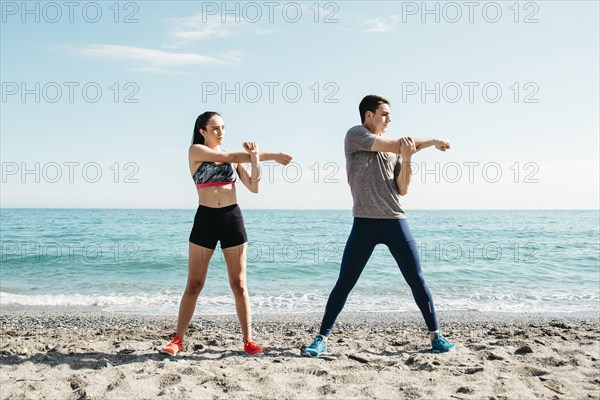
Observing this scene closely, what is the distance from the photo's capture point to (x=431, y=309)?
425 centimetres

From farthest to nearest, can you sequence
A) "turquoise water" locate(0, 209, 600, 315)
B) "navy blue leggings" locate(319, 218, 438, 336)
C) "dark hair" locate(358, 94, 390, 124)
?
"turquoise water" locate(0, 209, 600, 315), "dark hair" locate(358, 94, 390, 124), "navy blue leggings" locate(319, 218, 438, 336)

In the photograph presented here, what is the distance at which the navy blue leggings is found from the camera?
163 inches

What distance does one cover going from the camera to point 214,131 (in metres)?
4.10

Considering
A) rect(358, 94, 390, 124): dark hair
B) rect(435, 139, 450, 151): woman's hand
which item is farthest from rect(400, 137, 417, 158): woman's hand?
rect(358, 94, 390, 124): dark hair

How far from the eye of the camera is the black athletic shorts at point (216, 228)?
13.2 ft

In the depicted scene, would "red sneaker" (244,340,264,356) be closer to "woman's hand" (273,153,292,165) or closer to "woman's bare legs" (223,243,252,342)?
"woman's bare legs" (223,243,252,342)

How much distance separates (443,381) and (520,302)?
20.9 feet

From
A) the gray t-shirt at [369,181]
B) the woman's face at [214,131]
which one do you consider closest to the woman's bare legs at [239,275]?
the woman's face at [214,131]

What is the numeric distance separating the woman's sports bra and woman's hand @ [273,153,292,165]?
1.39ft

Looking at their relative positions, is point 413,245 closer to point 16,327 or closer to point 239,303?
point 239,303

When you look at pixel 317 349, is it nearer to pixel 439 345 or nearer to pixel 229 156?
pixel 439 345

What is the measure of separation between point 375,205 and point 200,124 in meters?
1.57

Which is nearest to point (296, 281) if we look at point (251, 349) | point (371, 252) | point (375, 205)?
point (251, 349)

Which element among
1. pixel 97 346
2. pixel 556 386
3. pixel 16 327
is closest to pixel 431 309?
pixel 556 386
